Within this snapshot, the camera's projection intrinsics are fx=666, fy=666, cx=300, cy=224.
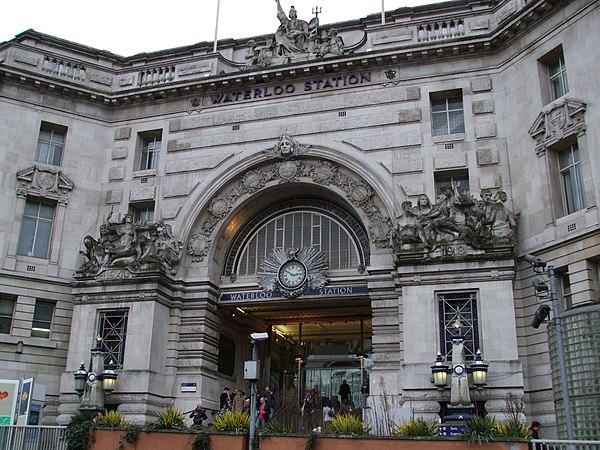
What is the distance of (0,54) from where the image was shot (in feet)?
108

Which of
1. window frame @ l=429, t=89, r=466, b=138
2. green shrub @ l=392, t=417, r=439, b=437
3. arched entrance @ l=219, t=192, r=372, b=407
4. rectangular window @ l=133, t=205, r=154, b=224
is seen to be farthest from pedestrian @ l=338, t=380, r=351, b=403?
rectangular window @ l=133, t=205, r=154, b=224

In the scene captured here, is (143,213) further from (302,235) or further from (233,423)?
(233,423)

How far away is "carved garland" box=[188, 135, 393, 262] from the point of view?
1118 inches

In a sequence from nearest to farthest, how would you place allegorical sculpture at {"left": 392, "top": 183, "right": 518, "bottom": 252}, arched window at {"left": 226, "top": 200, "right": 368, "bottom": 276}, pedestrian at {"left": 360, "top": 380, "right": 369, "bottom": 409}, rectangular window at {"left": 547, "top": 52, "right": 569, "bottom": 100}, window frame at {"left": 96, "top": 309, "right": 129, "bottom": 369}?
allegorical sculpture at {"left": 392, "top": 183, "right": 518, "bottom": 252} < rectangular window at {"left": 547, "top": 52, "right": 569, "bottom": 100} < pedestrian at {"left": 360, "top": 380, "right": 369, "bottom": 409} < window frame at {"left": 96, "top": 309, "right": 129, "bottom": 369} < arched window at {"left": 226, "top": 200, "right": 368, "bottom": 276}

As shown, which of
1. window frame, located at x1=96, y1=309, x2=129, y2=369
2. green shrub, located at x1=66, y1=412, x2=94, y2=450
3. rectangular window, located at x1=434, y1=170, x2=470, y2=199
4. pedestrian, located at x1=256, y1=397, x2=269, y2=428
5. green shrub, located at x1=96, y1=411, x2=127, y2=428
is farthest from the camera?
window frame, located at x1=96, y1=309, x2=129, y2=369

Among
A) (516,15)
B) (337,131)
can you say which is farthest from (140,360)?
(516,15)

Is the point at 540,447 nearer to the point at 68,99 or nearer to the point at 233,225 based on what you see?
the point at 233,225

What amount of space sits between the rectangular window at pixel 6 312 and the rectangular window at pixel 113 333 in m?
4.16

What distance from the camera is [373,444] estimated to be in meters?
17.2

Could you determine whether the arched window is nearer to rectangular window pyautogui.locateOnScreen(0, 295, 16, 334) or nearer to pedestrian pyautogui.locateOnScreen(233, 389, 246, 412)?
pedestrian pyautogui.locateOnScreen(233, 389, 246, 412)

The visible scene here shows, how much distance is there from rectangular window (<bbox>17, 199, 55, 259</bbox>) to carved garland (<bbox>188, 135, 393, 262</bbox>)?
6.86 m

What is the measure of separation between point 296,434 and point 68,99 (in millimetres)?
22264

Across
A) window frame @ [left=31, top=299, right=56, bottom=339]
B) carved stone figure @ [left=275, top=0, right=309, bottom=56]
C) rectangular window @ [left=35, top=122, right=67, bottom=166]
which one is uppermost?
carved stone figure @ [left=275, top=0, right=309, bottom=56]

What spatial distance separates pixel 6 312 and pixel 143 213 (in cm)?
748
